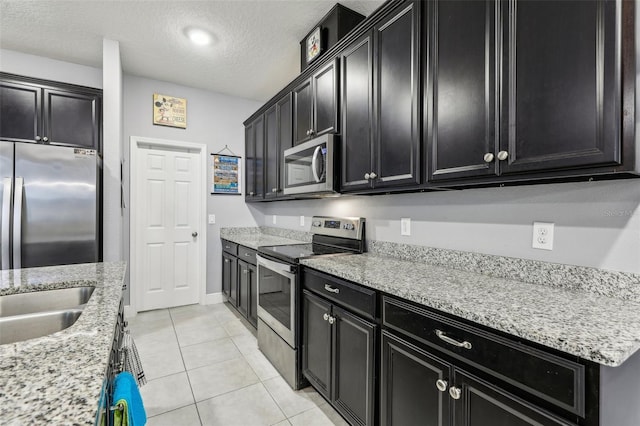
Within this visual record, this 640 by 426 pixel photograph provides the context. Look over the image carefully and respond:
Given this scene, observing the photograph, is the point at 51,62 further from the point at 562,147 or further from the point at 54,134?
the point at 562,147

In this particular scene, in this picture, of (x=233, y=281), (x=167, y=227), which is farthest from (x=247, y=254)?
(x=167, y=227)

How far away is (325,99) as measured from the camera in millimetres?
2246

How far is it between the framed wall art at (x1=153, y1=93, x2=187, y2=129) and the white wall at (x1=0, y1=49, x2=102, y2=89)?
1.88ft

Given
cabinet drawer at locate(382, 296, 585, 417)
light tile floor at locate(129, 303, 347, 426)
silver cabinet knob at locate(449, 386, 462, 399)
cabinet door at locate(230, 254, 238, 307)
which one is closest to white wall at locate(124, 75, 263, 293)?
cabinet door at locate(230, 254, 238, 307)

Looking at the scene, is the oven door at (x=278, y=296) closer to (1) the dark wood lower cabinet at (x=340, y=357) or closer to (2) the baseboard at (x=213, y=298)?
(1) the dark wood lower cabinet at (x=340, y=357)

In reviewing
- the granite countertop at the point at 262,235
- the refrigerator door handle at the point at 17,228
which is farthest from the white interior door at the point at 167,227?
the refrigerator door handle at the point at 17,228

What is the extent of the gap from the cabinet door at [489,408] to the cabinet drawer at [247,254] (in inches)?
83.4

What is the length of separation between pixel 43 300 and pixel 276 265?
1.29 meters

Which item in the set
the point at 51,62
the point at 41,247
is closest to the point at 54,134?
the point at 51,62

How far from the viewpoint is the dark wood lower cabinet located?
146cm

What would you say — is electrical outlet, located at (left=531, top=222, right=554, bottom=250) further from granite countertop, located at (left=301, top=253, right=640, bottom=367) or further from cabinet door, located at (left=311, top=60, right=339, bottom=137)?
cabinet door, located at (left=311, top=60, right=339, bottom=137)

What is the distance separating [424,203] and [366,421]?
126 centimetres

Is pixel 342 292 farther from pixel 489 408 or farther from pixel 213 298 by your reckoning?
pixel 213 298

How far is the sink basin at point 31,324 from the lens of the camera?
1.01 m
